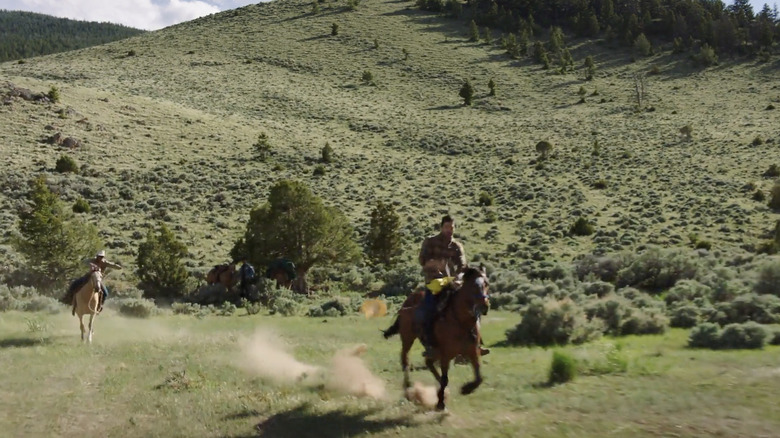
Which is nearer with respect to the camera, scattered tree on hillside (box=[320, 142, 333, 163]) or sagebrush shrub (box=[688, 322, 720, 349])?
sagebrush shrub (box=[688, 322, 720, 349])

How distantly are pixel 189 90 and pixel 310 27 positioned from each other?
4713 cm

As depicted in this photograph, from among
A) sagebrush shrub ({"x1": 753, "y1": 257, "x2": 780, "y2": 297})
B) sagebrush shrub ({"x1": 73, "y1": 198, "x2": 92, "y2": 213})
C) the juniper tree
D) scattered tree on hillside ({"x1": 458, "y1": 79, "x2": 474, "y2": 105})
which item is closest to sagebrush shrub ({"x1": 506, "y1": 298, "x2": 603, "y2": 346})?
sagebrush shrub ({"x1": 753, "y1": 257, "x2": 780, "y2": 297})

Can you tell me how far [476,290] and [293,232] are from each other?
20.2 m

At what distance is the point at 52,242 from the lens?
25266 millimetres

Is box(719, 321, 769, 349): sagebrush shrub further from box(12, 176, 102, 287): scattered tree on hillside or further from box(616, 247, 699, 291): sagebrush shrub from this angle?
box(12, 176, 102, 287): scattered tree on hillside

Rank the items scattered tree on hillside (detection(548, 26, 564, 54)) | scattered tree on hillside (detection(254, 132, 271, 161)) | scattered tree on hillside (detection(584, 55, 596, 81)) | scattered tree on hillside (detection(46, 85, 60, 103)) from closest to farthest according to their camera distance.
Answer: scattered tree on hillside (detection(254, 132, 271, 161)), scattered tree on hillside (detection(46, 85, 60, 103)), scattered tree on hillside (detection(584, 55, 596, 81)), scattered tree on hillside (detection(548, 26, 564, 54))

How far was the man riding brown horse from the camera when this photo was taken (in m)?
8.41

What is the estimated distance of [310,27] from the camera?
120125 mm

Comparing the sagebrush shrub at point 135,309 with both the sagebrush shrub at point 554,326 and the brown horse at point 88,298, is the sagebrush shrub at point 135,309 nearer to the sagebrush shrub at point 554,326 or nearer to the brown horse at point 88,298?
the brown horse at point 88,298

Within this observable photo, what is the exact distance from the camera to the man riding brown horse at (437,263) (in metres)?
8.41

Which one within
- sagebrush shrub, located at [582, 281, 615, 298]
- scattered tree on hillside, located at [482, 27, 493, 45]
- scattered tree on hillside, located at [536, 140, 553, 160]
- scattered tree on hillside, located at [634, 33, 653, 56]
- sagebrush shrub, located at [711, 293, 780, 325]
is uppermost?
scattered tree on hillside, located at [482, 27, 493, 45]

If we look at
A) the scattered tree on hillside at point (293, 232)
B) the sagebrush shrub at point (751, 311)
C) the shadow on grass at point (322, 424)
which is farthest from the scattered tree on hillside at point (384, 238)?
the shadow on grass at point (322, 424)

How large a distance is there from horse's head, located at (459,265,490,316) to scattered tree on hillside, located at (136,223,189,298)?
20.7 meters

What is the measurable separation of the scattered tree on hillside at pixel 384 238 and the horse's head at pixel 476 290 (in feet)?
73.7
